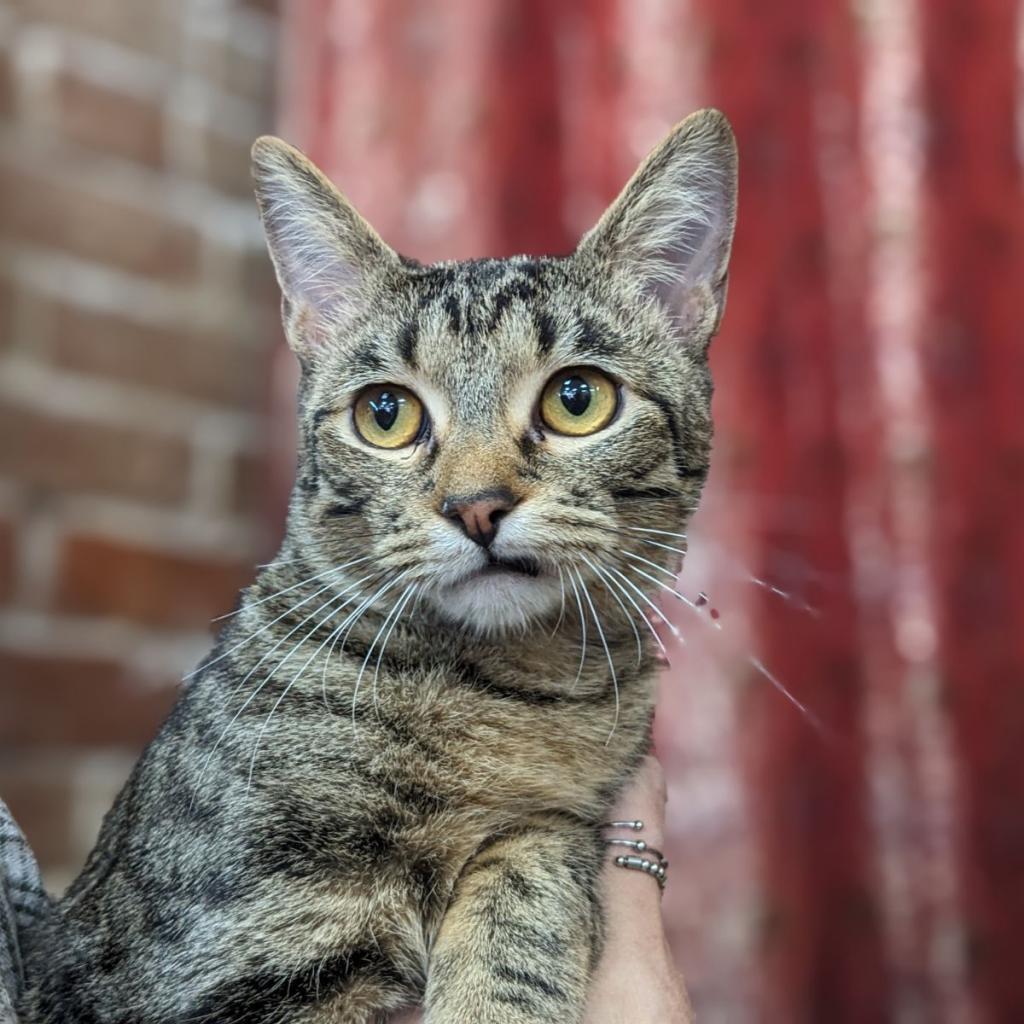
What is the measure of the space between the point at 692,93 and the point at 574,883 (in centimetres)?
100

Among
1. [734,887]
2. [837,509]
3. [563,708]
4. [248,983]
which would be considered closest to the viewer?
[248,983]

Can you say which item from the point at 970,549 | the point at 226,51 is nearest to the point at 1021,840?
the point at 970,549

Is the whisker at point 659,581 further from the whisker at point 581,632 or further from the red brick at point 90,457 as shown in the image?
the red brick at point 90,457

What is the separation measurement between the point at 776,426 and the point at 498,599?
2.51 ft

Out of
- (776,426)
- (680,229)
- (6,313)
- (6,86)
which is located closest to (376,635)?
(680,229)

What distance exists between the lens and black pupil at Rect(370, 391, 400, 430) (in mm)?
767

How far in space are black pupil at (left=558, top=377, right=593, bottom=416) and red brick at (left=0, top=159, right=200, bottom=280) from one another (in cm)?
96

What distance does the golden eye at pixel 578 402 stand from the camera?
750mm

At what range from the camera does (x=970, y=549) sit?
55.7 inches

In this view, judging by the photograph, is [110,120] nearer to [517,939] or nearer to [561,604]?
[561,604]

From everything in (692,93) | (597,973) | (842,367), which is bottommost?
(597,973)

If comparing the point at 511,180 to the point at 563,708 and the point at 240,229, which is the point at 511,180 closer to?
the point at 240,229

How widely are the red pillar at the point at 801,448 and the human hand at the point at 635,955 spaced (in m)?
0.57

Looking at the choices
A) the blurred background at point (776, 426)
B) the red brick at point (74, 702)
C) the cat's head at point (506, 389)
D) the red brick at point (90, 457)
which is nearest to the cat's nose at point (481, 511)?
the cat's head at point (506, 389)
